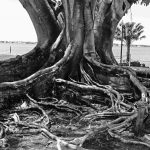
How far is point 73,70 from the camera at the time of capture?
307 inches

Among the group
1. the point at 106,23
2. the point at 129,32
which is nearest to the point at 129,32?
the point at 129,32

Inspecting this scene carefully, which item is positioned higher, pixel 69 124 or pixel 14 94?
pixel 14 94

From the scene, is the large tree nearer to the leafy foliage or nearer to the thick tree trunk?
the thick tree trunk

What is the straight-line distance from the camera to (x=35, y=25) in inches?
329

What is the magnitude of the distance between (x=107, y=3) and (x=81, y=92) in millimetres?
2866

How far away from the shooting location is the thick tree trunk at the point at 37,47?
7.63 metres

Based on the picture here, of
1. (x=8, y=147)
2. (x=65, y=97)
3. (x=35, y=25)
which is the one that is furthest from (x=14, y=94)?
(x=35, y=25)

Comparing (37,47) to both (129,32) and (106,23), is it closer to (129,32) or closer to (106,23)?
(106,23)

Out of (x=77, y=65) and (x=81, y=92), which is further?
(x=77, y=65)

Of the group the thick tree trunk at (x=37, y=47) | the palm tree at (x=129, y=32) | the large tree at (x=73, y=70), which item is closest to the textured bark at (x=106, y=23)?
the large tree at (x=73, y=70)

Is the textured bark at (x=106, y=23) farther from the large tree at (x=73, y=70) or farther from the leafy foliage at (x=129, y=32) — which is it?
the leafy foliage at (x=129, y=32)

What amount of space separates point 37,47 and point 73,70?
130 cm

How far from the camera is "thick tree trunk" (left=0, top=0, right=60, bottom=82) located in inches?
301

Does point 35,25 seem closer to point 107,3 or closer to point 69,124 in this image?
point 107,3
